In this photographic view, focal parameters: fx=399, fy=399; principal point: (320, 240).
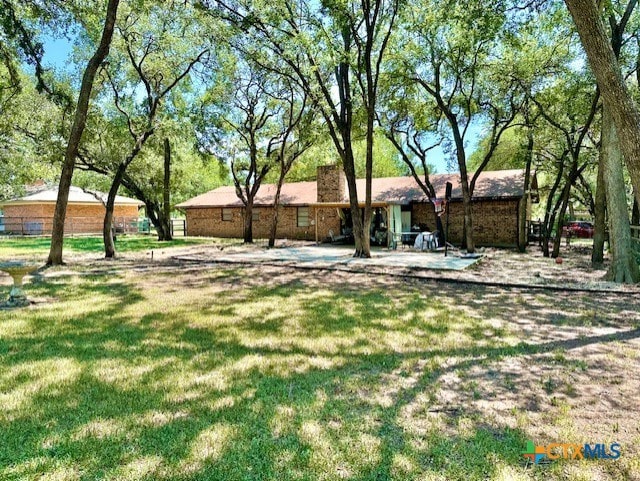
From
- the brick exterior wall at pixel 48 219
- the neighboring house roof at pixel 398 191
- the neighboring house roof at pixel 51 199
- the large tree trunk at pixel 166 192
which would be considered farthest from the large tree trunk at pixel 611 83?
the brick exterior wall at pixel 48 219

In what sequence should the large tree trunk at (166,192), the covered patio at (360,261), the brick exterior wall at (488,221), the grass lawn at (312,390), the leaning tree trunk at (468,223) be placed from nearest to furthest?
the grass lawn at (312,390) → the covered patio at (360,261) → the leaning tree trunk at (468,223) → the brick exterior wall at (488,221) → the large tree trunk at (166,192)

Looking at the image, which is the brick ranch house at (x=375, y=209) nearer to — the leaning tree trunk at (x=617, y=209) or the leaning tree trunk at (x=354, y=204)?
the leaning tree trunk at (x=354, y=204)

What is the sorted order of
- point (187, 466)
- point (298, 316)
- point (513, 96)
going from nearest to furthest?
point (187, 466)
point (298, 316)
point (513, 96)

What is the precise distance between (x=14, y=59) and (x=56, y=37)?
2156 millimetres

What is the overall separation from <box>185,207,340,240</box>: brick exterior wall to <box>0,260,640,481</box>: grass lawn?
16510 mm

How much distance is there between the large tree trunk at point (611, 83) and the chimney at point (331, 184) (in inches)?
693

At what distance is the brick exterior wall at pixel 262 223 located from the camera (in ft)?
76.1

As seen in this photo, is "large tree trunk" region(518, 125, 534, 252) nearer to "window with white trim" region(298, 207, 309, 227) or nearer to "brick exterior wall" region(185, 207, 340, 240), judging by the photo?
"brick exterior wall" region(185, 207, 340, 240)

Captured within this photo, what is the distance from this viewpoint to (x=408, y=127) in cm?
1861

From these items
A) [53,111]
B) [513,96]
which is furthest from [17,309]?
[513,96]

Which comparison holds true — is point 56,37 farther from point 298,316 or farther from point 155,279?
point 298,316

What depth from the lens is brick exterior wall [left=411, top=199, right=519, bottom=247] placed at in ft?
61.1

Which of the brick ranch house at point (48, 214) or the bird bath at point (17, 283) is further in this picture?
the brick ranch house at point (48, 214)

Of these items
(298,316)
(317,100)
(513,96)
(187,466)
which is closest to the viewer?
A: (187,466)
